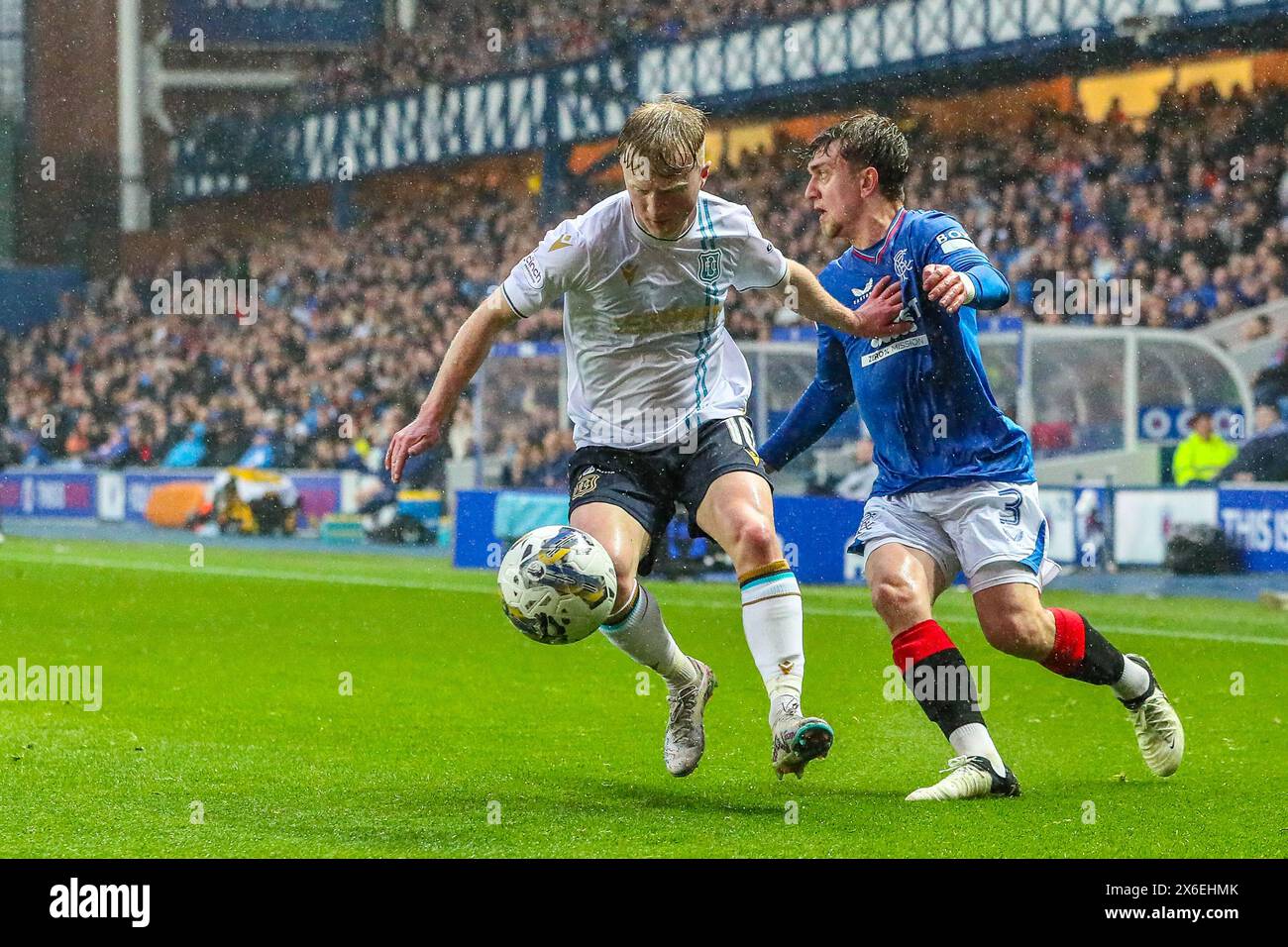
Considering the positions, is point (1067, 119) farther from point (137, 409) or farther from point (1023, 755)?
point (1023, 755)

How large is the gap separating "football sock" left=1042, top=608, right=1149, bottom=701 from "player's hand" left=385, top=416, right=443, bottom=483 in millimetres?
2072

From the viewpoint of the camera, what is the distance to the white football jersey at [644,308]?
16.8 ft

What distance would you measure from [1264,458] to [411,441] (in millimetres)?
11352

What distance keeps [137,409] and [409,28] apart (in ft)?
29.5

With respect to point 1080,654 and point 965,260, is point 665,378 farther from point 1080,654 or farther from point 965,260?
point 1080,654

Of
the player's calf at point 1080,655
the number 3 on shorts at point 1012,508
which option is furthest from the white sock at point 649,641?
the number 3 on shorts at point 1012,508

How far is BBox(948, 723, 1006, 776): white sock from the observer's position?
5.25 meters

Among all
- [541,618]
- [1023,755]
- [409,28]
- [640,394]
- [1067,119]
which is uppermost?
[409,28]

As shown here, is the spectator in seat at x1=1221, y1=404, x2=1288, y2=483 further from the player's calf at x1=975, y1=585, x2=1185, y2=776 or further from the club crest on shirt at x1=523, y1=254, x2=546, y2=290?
the club crest on shirt at x1=523, y1=254, x2=546, y2=290

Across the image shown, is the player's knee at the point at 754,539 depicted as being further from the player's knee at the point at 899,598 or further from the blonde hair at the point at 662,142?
the blonde hair at the point at 662,142

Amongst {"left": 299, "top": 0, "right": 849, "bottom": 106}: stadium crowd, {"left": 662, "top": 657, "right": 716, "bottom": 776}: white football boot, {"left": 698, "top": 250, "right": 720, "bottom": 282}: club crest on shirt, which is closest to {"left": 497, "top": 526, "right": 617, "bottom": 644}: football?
{"left": 662, "top": 657, "right": 716, "bottom": 776}: white football boot

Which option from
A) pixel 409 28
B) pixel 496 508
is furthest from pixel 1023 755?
pixel 409 28

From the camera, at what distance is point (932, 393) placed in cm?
553

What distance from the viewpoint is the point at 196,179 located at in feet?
106
